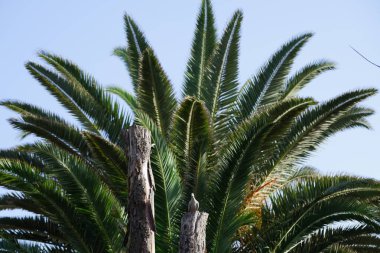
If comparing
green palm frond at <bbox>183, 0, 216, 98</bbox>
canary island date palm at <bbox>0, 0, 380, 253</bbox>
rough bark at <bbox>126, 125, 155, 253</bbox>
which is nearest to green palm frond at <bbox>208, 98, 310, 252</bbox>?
canary island date palm at <bbox>0, 0, 380, 253</bbox>

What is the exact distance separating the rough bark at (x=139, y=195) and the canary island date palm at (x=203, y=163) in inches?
160

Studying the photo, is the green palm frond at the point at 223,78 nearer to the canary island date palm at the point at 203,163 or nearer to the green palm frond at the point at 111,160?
the canary island date palm at the point at 203,163

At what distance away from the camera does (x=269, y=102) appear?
16.5m

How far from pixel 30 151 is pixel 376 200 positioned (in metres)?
6.59

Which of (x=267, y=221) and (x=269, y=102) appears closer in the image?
(x=267, y=221)

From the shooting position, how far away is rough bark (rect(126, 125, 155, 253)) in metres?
9.01

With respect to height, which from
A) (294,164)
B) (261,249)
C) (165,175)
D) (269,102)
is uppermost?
(269,102)

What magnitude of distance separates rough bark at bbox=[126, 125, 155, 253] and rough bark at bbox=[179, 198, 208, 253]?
1.39 feet

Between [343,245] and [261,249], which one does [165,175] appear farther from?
[343,245]

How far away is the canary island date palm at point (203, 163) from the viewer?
13.7 metres

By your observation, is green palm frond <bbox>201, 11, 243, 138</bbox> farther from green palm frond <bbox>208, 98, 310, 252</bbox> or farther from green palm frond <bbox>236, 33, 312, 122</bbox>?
green palm frond <bbox>208, 98, 310, 252</bbox>

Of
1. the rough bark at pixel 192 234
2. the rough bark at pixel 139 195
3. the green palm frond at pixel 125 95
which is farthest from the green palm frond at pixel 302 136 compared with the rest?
the rough bark at pixel 139 195

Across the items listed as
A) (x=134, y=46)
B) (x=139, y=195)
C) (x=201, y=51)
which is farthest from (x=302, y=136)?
(x=139, y=195)

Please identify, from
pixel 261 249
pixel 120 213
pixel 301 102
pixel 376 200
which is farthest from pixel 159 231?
pixel 376 200
